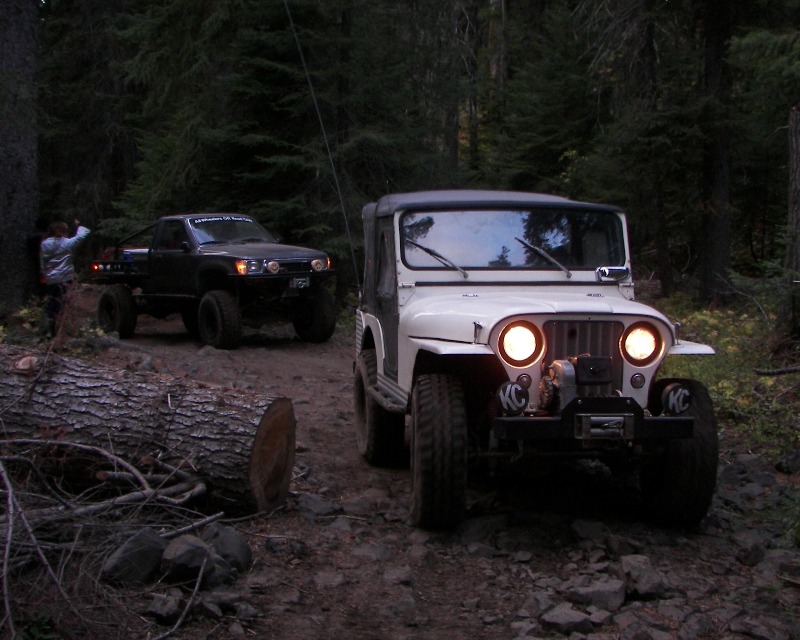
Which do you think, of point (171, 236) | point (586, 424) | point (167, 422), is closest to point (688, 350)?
point (586, 424)

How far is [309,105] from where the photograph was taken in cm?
1623

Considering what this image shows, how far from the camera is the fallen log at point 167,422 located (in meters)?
5.52

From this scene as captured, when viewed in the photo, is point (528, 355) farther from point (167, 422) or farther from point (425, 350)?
point (167, 422)

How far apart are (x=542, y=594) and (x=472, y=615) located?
0.41 meters

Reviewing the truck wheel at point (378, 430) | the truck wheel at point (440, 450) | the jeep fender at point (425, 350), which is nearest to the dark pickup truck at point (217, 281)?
the truck wheel at point (378, 430)

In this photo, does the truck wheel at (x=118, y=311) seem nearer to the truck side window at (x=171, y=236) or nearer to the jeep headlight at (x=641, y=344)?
the truck side window at (x=171, y=236)

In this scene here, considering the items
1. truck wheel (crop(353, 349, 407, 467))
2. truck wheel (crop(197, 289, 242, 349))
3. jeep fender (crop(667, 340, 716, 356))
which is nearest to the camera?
jeep fender (crop(667, 340, 716, 356))

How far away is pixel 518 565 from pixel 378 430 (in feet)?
7.11

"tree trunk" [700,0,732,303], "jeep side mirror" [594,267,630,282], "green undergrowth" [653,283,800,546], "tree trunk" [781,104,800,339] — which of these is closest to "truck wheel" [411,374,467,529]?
"jeep side mirror" [594,267,630,282]

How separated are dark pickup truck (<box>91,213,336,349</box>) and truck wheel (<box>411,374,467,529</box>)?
724cm

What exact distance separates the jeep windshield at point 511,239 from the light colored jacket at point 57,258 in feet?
22.9

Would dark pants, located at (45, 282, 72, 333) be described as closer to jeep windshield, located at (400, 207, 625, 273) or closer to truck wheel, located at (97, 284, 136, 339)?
truck wheel, located at (97, 284, 136, 339)

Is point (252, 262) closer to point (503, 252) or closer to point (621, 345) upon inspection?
point (503, 252)

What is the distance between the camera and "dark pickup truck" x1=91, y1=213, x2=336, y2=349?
1242 centimetres
